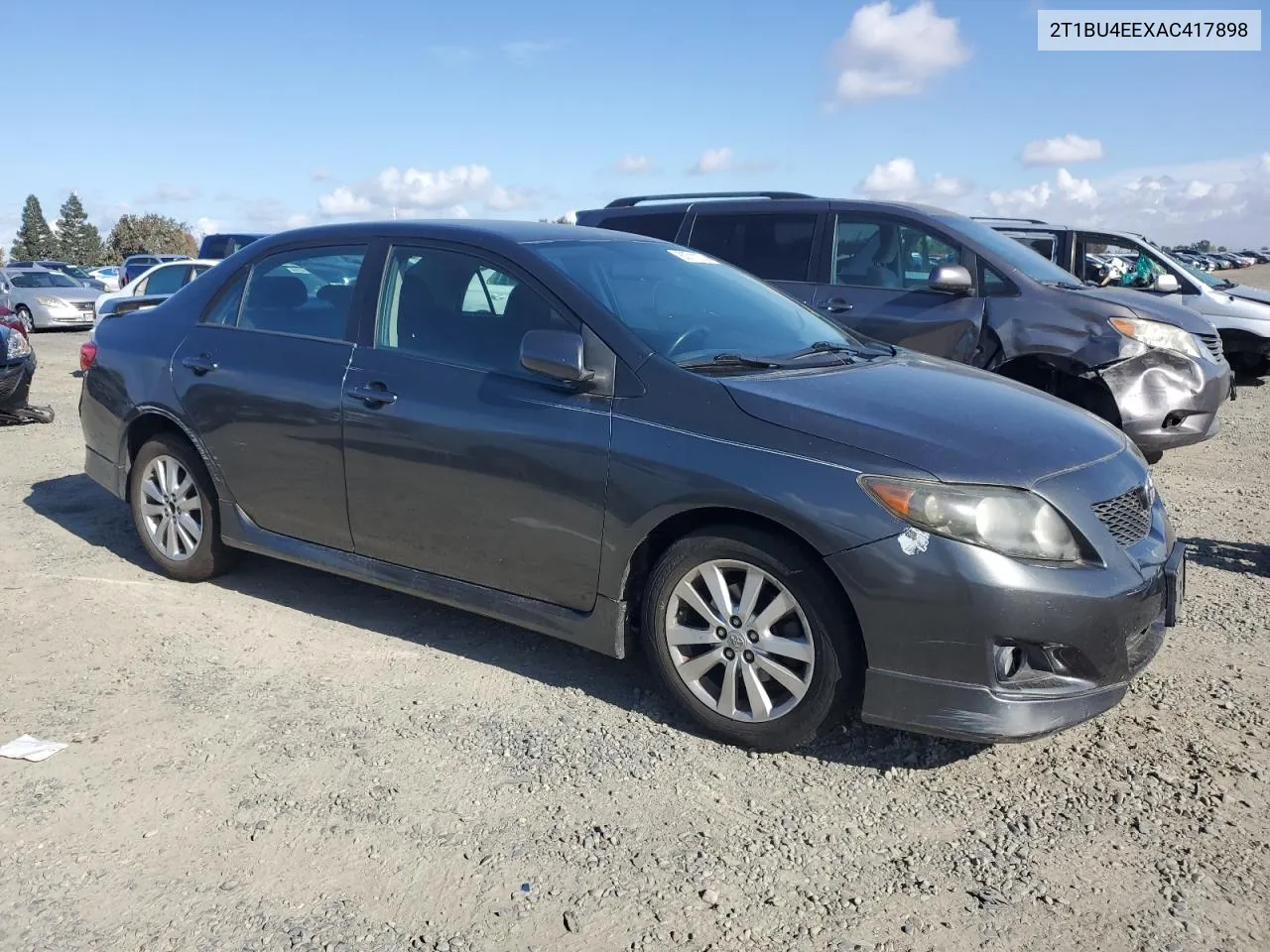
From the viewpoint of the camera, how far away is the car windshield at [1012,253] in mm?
7355

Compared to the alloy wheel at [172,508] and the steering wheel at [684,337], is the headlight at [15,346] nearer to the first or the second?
the alloy wheel at [172,508]

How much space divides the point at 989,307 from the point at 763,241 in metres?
1.72

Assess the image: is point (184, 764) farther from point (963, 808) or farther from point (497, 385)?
point (963, 808)

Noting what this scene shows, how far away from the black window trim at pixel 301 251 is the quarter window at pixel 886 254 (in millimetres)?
3997

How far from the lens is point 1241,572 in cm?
541

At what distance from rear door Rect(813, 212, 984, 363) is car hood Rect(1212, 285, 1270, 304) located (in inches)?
274

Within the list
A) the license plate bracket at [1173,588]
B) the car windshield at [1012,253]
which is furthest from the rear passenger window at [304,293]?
the car windshield at [1012,253]

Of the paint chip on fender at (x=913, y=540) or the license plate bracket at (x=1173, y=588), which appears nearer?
the paint chip on fender at (x=913, y=540)

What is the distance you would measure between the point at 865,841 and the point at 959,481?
108cm

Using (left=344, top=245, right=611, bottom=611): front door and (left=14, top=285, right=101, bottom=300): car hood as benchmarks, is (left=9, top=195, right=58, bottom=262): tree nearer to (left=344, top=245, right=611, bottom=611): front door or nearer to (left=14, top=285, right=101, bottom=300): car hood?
(left=14, top=285, right=101, bottom=300): car hood

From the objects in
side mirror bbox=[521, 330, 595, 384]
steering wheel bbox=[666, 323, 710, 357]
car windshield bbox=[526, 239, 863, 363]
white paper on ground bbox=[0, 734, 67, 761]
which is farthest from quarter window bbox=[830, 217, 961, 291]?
white paper on ground bbox=[0, 734, 67, 761]

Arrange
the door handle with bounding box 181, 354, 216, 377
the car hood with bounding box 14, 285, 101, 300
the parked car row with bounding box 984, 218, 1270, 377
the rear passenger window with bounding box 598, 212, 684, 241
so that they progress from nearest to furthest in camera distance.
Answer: the door handle with bounding box 181, 354, 216, 377
the rear passenger window with bounding box 598, 212, 684, 241
the parked car row with bounding box 984, 218, 1270, 377
the car hood with bounding box 14, 285, 101, 300

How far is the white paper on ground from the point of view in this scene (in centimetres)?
357

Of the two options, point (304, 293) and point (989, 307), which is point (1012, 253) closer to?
point (989, 307)
